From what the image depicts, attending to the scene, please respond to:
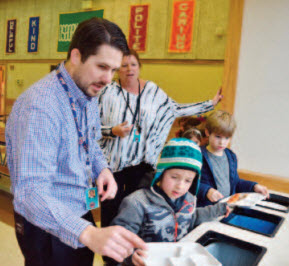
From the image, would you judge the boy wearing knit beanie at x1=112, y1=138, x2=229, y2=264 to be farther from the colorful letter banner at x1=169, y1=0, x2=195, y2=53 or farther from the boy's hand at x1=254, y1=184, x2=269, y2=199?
the colorful letter banner at x1=169, y1=0, x2=195, y2=53

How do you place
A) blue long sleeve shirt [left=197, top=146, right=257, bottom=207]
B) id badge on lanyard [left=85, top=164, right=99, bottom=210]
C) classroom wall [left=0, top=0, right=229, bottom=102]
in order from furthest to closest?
classroom wall [left=0, top=0, right=229, bottom=102], blue long sleeve shirt [left=197, top=146, right=257, bottom=207], id badge on lanyard [left=85, top=164, right=99, bottom=210]

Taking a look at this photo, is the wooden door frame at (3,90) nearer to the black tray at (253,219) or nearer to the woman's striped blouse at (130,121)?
the woman's striped blouse at (130,121)

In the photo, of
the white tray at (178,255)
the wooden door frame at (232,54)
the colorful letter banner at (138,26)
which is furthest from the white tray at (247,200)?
the colorful letter banner at (138,26)

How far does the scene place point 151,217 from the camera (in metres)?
1.39

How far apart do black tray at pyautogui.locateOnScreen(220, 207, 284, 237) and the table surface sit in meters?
0.10

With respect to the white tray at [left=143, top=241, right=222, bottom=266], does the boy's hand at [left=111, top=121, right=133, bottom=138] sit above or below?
above

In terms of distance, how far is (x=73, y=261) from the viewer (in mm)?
1322

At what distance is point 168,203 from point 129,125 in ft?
3.40

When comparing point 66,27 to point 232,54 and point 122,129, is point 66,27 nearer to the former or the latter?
point 232,54

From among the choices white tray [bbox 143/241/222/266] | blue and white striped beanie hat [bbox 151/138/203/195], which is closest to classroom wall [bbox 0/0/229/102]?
blue and white striped beanie hat [bbox 151/138/203/195]

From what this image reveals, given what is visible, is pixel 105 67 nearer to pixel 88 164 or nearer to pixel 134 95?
pixel 88 164

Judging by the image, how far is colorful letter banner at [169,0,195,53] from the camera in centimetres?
596

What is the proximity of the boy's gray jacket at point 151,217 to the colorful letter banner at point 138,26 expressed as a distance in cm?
572

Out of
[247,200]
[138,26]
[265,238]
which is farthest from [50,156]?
[138,26]
